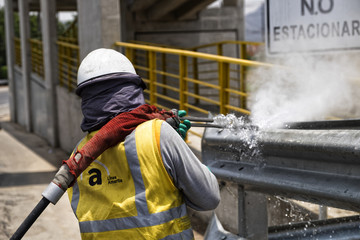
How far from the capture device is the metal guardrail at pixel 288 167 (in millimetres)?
2842

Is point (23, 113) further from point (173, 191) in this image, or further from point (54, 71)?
point (173, 191)

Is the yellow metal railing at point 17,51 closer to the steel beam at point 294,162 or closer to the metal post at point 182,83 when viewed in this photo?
the metal post at point 182,83

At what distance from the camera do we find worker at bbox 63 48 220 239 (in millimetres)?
2445

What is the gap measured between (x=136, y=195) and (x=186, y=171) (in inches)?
9.5

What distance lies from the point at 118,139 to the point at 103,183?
233mm

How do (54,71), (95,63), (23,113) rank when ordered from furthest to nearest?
(23,113) < (54,71) < (95,63)

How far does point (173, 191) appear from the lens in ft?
8.29

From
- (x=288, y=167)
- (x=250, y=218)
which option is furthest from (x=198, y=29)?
(x=288, y=167)

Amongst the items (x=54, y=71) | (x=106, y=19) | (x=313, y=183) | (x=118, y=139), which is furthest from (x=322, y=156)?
(x=54, y=71)

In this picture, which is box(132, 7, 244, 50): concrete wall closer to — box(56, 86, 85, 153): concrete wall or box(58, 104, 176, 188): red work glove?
box(56, 86, 85, 153): concrete wall

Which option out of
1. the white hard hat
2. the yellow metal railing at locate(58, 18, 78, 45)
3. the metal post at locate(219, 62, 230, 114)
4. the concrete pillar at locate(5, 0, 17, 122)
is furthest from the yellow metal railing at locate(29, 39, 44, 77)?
the white hard hat

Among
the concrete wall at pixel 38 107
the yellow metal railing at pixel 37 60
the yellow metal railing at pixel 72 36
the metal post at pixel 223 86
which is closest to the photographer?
the metal post at pixel 223 86

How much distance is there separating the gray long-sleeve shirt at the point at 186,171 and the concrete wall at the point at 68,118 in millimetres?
7847

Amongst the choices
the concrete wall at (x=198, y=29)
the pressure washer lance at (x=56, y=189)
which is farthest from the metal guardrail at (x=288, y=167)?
the concrete wall at (x=198, y=29)
